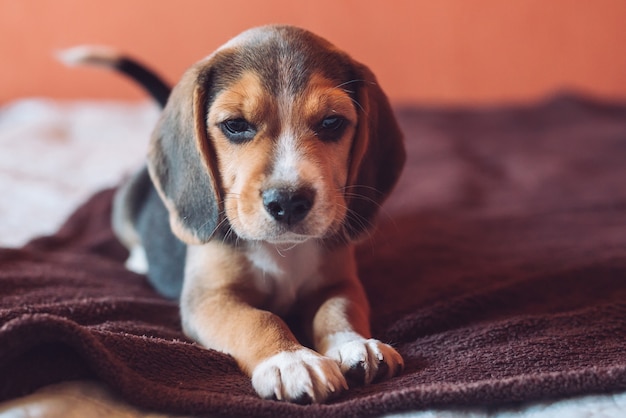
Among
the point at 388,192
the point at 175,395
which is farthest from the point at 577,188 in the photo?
the point at 175,395

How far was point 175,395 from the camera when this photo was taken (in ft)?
5.84

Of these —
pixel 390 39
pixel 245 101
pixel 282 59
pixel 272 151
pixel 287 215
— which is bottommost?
pixel 390 39

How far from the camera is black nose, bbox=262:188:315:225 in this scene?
6.64ft

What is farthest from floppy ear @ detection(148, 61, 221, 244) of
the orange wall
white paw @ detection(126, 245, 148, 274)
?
the orange wall

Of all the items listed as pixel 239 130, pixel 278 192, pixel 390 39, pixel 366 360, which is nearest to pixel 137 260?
pixel 239 130

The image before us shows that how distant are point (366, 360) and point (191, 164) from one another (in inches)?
33.7

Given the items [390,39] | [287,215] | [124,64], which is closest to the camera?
[287,215]

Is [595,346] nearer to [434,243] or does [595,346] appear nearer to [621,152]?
[434,243]

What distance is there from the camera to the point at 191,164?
235 cm

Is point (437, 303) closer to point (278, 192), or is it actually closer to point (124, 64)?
point (278, 192)

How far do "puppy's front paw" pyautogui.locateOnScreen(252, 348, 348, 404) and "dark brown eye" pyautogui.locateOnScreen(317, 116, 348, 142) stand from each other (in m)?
0.72

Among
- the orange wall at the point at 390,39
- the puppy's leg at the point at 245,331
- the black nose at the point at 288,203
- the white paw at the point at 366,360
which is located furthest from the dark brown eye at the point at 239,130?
the orange wall at the point at 390,39

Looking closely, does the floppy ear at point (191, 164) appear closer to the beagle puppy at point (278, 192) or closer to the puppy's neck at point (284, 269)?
the beagle puppy at point (278, 192)

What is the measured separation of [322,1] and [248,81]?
420 centimetres
